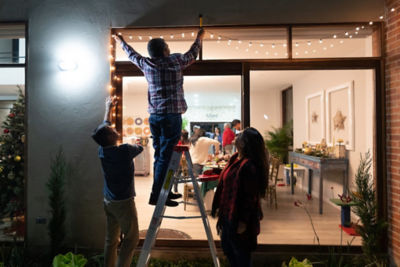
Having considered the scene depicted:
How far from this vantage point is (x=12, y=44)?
323 centimetres

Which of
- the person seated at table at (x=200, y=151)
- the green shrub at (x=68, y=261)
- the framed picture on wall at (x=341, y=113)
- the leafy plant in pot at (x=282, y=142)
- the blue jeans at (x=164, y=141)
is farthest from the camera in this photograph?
the leafy plant in pot at (x=282, y=142)

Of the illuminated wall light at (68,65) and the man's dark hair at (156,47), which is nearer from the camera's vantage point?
the man's dark hair at (156,47)

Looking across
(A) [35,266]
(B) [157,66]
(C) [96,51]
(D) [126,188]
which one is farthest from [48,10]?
(A) [35,266]

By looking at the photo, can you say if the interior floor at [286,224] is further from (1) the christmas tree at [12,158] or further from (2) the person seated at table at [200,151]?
(1) the christmas tree at [12,158]

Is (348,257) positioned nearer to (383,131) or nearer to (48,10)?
(383,131)

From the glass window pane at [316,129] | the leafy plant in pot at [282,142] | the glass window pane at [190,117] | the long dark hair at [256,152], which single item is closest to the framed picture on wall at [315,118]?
the glass window pane at [316,129]

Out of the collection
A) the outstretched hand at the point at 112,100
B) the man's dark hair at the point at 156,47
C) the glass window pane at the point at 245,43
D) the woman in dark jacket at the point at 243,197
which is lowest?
the woman in dark jacket at the point at 243,197

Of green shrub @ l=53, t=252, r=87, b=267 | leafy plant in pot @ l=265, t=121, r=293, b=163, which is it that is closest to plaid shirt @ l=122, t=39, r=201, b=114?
green shrub @ l=53, t=252, r=87, b=267

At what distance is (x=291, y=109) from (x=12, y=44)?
6277 mm

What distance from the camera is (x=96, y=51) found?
119 inches

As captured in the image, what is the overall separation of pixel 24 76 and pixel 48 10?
84 cm

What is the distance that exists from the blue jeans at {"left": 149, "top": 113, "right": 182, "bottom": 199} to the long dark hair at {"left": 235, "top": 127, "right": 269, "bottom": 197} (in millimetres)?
578

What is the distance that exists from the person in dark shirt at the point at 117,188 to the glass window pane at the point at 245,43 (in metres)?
1.52

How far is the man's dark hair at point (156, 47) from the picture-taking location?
86.9 inches
